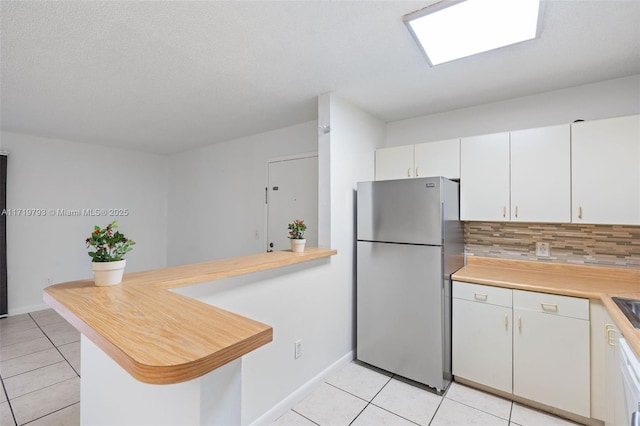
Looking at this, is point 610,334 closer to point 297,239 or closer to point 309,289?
point 309,289

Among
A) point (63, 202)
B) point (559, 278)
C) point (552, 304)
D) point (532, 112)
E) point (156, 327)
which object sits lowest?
point (552, 304)

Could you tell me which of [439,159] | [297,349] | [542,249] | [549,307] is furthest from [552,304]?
[297,349]

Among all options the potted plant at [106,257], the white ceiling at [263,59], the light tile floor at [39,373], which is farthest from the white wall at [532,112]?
the light tile floor at [39,373]

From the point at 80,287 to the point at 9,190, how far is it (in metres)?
3.78

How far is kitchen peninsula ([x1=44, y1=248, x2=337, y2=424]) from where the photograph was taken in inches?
26.4

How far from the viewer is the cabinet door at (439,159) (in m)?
2.46

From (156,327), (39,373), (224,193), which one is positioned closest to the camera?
(156,327)

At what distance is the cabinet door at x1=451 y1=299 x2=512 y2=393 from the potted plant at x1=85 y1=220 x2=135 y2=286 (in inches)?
86.6

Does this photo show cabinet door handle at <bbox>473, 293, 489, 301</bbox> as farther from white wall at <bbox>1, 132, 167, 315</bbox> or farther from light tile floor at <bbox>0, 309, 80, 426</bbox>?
white wall at <bbox>1, 132, 167, 315</bbox>

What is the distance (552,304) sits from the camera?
6.14 feet

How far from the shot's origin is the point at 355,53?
1805 mm

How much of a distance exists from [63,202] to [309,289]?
13.4 ft

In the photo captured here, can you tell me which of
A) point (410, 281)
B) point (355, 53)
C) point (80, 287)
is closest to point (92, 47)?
point (80, 287)

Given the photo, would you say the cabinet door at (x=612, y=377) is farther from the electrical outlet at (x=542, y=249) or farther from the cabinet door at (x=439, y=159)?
the cabinet door at (x=439, y=159)
